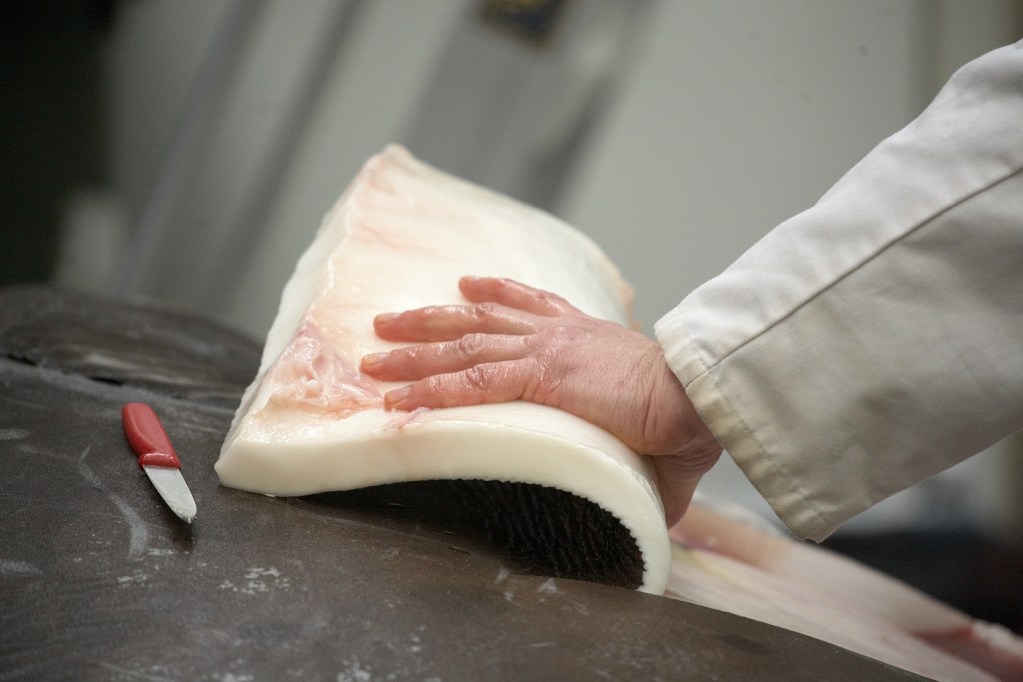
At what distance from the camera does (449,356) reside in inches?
43.5

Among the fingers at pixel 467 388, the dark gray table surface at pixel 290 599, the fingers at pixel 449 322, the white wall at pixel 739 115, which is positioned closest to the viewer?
the dark gray table surface at pixel 290 599

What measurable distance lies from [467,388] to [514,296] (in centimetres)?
25

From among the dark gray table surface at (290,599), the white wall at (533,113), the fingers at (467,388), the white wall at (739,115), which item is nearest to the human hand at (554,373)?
the fingers at (467,388)

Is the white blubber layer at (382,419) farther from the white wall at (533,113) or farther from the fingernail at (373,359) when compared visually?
the white wall at (533,113)

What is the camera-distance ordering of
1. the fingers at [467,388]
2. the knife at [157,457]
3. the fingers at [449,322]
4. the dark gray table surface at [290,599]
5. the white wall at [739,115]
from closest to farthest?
the dark gray table surface at [290,599], the knife at [157,457], the fingers at [467,388], the fingers at [449,322], the white wall at [739,115]

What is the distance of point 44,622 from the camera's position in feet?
2.45

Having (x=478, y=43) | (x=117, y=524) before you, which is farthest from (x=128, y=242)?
(x=117, y=524)

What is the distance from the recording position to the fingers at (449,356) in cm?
110

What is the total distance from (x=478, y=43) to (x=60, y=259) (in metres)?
1.97

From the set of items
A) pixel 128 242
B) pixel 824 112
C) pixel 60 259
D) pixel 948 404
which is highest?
pixel 824 112

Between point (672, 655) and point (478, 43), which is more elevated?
point (478, 43)

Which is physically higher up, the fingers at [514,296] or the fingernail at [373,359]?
the fingers at [514,296]

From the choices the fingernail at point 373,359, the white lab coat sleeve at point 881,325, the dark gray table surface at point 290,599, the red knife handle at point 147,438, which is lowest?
the red knife handle at point 147,438

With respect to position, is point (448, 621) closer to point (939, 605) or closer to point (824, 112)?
point (939, 605)
